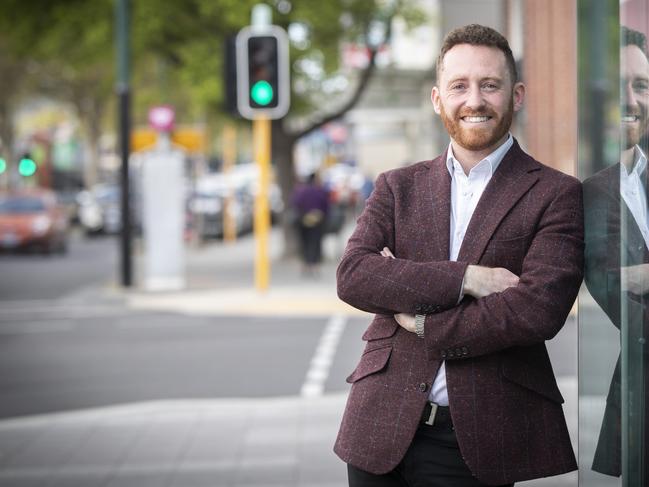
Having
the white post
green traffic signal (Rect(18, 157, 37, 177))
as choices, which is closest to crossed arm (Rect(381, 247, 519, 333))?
the white post

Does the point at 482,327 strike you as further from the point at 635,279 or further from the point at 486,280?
the point at 635,279

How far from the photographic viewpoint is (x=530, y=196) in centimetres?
323

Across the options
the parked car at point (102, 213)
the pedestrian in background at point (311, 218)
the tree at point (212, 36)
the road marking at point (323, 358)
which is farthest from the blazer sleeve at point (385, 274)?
the parked car at point (102, 213)

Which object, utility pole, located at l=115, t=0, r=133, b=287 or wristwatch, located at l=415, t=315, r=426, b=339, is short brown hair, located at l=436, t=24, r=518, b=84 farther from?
utility pole, located at l=115, t=0, r=133, b=287

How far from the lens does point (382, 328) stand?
3.37m

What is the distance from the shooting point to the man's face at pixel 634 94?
3.15 m

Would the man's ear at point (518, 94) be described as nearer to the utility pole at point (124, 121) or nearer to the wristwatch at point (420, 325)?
the wristwatch at point (420, 325)

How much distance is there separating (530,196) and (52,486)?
4303mm

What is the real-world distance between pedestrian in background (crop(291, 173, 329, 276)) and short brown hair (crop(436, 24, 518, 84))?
20.1 m

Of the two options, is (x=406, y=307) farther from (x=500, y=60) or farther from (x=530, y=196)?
(x=500, y=60)

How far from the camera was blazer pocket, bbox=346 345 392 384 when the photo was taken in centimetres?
329

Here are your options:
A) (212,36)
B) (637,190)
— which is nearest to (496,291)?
(637,190)

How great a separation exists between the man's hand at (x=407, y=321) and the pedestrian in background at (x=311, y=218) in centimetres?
2009

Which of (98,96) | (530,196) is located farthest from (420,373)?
(98,96)
